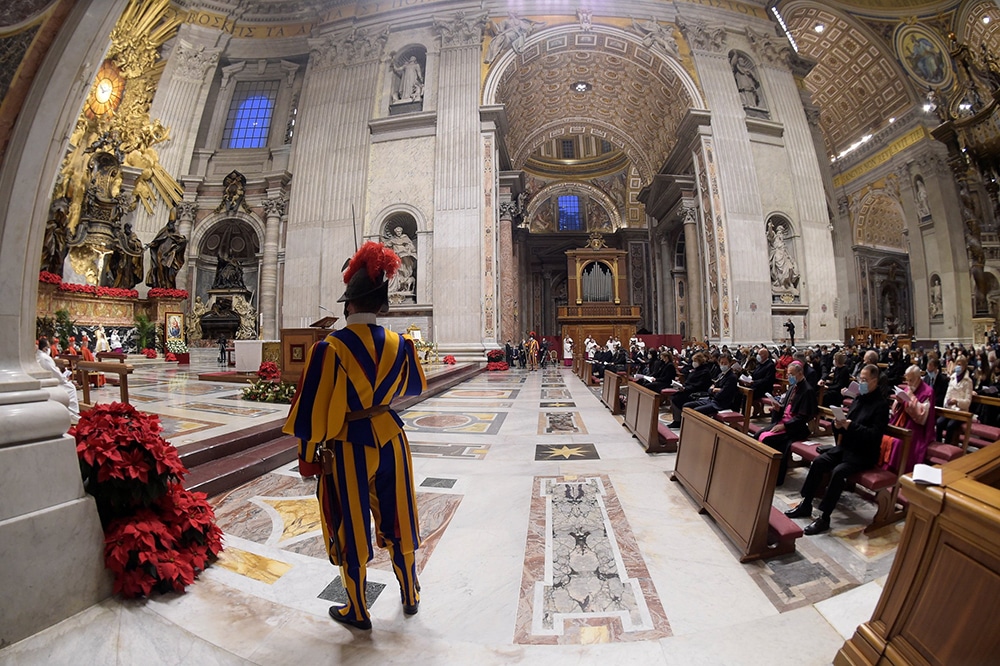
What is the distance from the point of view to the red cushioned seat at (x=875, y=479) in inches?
105

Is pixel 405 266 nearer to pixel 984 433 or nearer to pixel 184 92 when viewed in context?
pixel 184 92

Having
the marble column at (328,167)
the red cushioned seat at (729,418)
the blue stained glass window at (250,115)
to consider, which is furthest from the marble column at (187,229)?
the red cushioned seat at (729,418)

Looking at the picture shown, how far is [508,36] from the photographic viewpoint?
15.2 meters

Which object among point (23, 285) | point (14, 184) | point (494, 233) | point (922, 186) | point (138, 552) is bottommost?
point (138, 552)

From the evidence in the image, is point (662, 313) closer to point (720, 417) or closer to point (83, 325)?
point (720, 417)

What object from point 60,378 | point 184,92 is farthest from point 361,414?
point 184,92

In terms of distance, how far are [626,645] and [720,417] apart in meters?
3.44

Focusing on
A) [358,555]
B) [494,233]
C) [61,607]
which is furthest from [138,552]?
[494,233]

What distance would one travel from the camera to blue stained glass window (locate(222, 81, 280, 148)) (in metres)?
17.4

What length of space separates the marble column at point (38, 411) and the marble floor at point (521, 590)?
137 mm

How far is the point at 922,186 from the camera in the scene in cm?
1859

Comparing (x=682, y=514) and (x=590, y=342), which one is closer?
(x=682, y=514)

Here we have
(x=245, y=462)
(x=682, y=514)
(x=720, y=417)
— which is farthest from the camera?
(x=720, y=417)

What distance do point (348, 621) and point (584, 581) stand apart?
1.12 m
